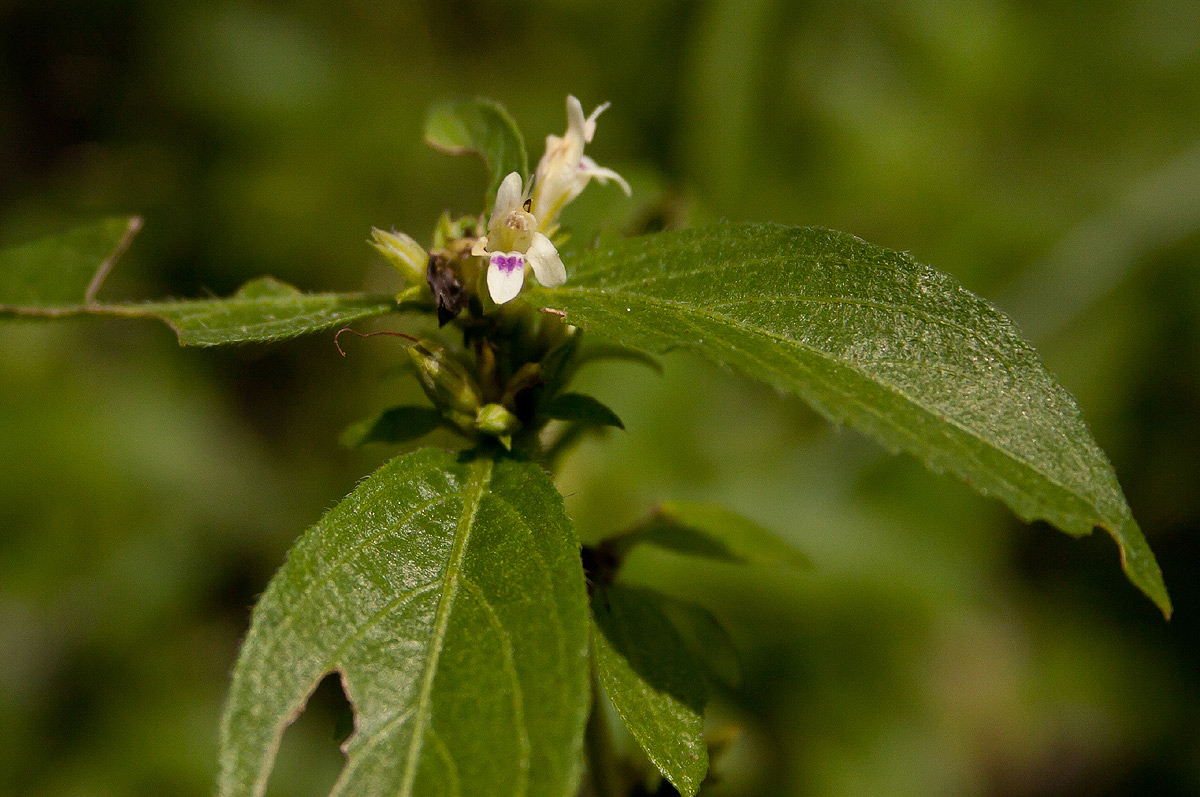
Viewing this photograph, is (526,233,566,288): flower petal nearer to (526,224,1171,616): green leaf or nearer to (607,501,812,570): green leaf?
(526,224,1171,616): green leaf

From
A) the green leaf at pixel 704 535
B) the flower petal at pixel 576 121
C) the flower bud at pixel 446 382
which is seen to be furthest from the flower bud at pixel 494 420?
the flower petal at pixel 576 121

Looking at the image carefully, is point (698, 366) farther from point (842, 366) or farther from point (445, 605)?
point (445, 605)

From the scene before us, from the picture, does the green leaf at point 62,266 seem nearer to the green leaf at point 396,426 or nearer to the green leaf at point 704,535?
the green leaf at point 396,426

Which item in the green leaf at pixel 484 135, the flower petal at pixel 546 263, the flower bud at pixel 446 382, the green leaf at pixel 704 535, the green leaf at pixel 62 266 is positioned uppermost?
the green leaf at pixel 62 266

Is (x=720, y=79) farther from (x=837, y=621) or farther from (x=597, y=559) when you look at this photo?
(x=597, y=559)

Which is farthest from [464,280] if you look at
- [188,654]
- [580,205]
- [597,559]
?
[188,654]

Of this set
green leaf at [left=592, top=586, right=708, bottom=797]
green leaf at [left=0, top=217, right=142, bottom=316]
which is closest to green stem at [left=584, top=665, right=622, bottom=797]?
green leaf at [left=592, top=586, right=708, bottom=797]
